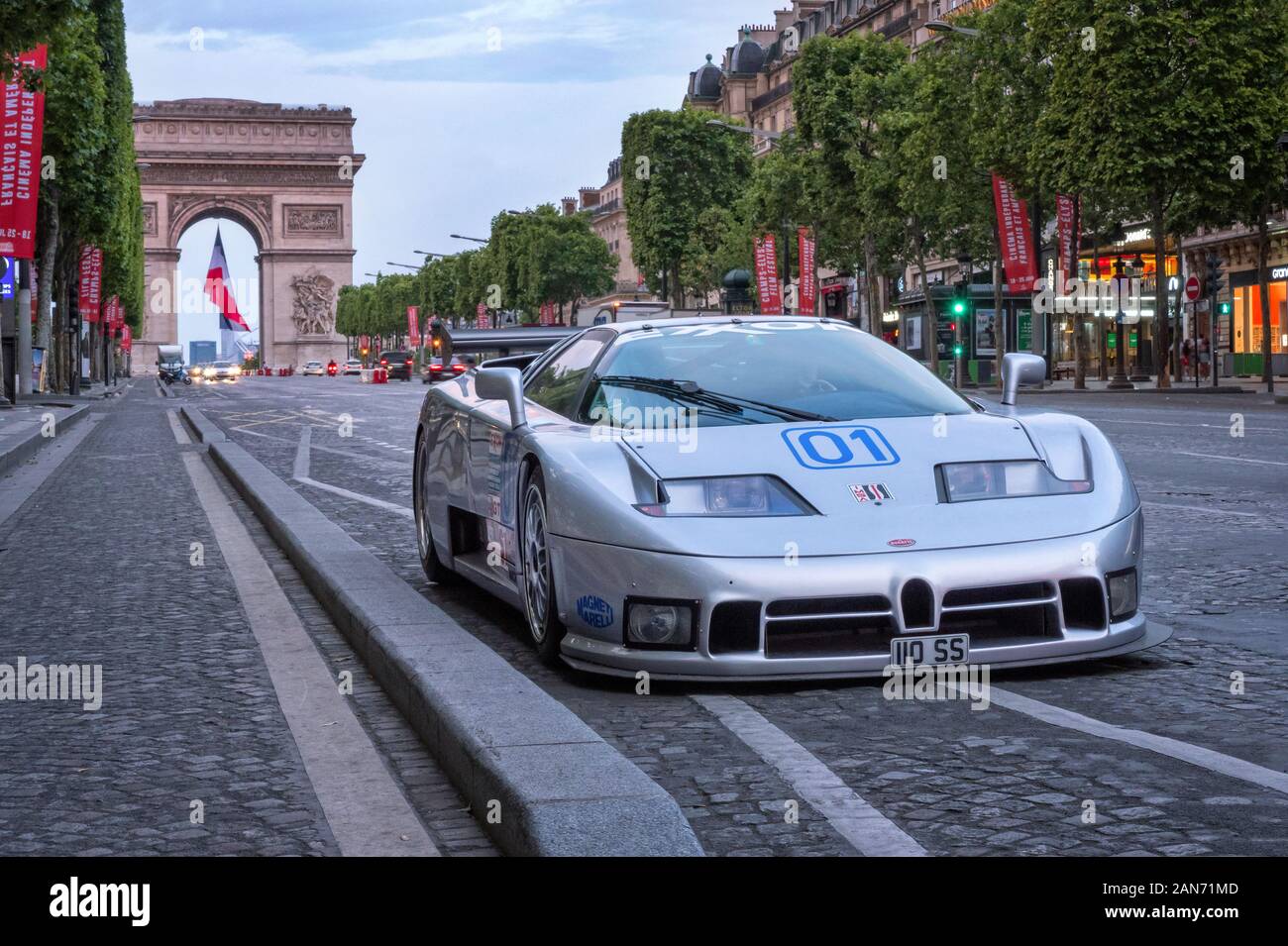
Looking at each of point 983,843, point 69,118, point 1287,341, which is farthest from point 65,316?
point 983,843

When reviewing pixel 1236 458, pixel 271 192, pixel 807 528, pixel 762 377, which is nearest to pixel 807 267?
pixel 1236 458

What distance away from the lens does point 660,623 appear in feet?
18.4

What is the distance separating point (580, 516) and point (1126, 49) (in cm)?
3503

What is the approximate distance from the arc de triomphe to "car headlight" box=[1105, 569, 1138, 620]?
12061 cm

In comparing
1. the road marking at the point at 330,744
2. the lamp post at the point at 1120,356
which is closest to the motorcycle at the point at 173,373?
the lamp post at the point at 1120,356

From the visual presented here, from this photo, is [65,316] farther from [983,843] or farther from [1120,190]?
[983,843]

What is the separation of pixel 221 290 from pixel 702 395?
12167 cm

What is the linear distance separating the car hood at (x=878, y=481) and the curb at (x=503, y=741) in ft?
2.11

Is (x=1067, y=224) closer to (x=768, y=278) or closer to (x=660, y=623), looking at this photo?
(x=768, y=278)

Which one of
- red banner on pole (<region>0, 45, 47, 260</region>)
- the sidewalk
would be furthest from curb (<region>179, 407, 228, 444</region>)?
the sidewalk

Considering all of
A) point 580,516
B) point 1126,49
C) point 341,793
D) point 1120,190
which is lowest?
point 341,793

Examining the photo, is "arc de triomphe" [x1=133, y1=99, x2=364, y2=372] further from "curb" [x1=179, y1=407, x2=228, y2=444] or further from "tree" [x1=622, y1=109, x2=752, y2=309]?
"curb" [x1=179, y1=407, x2=228, y2=444]
